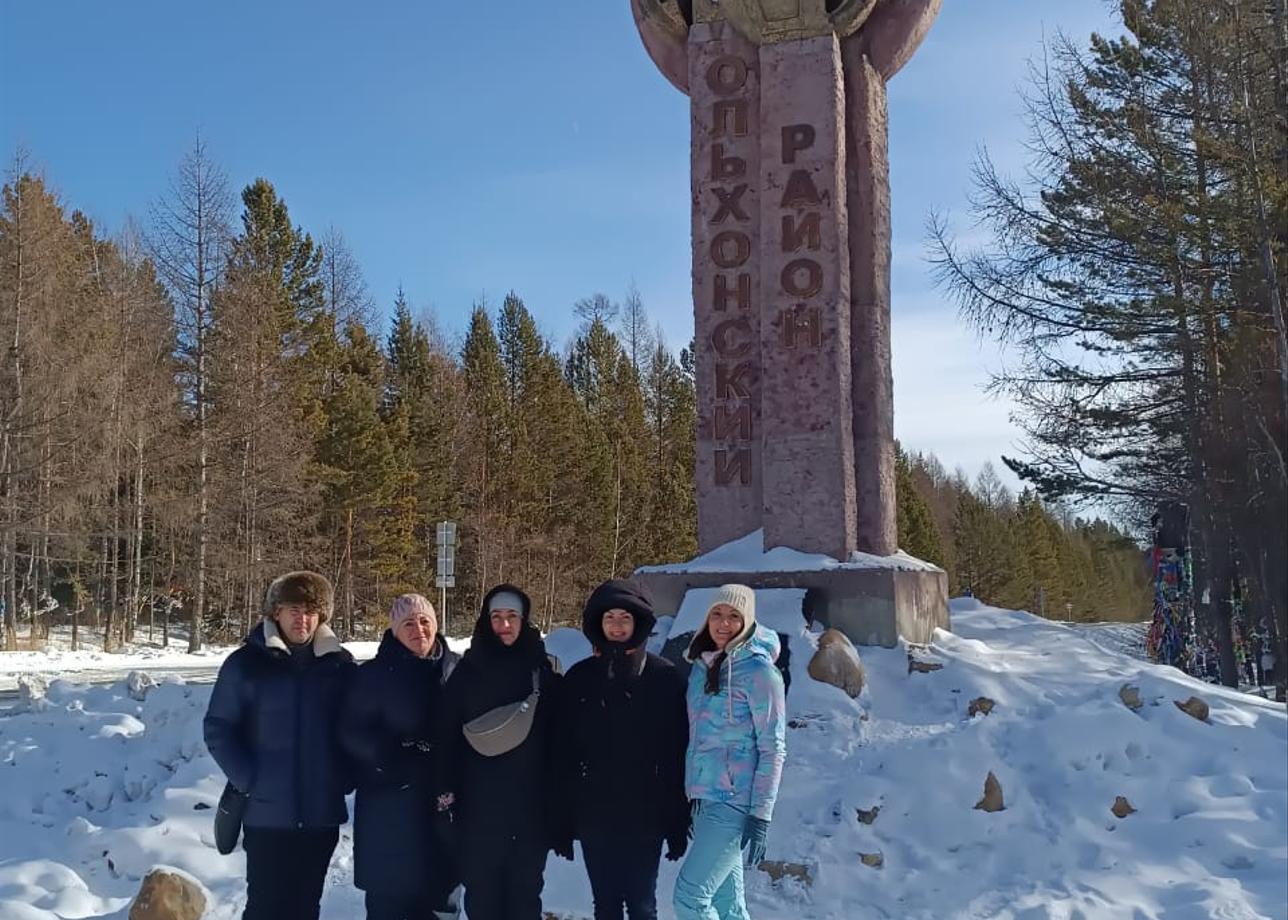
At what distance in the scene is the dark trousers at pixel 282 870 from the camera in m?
3.82

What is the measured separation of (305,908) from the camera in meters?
3.89

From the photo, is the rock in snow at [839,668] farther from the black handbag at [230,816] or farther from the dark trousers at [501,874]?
the black handbag at [230,816]

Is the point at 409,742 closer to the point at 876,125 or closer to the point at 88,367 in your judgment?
the point at 876,125

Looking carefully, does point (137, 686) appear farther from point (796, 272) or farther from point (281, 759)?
point (796, 272)

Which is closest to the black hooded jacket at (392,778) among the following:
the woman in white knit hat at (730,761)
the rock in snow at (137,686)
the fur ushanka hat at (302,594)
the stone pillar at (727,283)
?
the fur ushanka hat at (302,594)

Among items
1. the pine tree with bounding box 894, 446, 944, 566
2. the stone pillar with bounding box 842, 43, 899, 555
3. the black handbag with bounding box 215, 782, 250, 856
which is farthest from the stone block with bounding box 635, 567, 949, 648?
the pine tree with bounding box 894, 446, 944, 566

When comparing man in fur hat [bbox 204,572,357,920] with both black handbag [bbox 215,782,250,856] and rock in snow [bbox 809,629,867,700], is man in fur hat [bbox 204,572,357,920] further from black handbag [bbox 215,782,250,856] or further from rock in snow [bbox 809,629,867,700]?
rock in snow [bbox 809,629,867,700]

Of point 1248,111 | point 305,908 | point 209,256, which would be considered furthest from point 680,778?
point 209,256

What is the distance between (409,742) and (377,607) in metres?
30.4

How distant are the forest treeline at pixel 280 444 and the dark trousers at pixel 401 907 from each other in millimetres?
21892

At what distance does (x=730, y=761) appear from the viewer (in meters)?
3.69

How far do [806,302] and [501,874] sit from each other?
5660mm

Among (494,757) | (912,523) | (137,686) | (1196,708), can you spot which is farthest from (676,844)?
(912,523)

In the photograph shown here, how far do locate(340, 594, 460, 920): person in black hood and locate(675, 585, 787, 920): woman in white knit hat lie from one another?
0.89m
